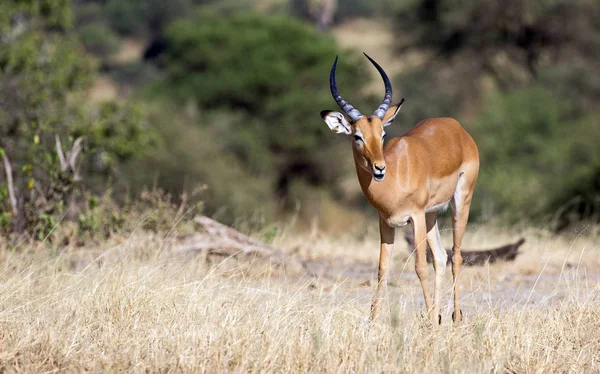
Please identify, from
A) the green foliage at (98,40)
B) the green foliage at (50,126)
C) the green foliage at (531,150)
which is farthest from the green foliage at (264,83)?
the green foliage at (98,40)

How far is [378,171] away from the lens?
18.7ft

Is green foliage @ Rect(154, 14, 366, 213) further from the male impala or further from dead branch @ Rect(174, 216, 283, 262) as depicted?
the male impala

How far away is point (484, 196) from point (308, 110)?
1041 cm

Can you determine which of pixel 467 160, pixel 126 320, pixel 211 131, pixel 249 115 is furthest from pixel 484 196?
pixel 126 320

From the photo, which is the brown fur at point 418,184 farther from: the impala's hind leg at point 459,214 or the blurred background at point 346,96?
the blurred background at point 346,96

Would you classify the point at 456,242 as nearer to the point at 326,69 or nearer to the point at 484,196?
the point at 484,196

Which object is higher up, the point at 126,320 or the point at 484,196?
the point at 126,320

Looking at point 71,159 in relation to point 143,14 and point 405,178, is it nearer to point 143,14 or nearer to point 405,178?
point 405,178

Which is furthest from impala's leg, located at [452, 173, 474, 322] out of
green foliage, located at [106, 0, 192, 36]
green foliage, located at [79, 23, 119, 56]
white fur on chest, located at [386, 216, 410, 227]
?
green foliage, located at [106, 0, 192, 36]

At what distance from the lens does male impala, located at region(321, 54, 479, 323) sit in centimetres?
586

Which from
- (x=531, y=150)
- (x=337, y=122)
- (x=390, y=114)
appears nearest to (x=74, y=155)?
(x=337, y=122)

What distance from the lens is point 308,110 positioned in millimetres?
30625

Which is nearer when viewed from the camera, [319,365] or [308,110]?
[319,365]

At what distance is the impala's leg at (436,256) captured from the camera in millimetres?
6078
